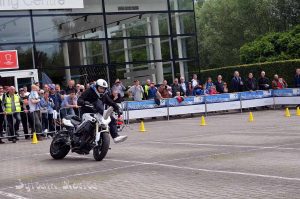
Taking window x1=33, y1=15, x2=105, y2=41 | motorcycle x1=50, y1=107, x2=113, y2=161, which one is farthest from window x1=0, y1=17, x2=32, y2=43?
motorcycle x1=50, y1=107, x2=113, y2=161

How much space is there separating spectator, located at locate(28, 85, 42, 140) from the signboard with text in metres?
8.18

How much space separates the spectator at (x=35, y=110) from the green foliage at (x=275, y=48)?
26304mm

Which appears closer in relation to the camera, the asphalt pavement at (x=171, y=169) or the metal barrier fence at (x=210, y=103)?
the asphalt pavement at (x=171, y=169)

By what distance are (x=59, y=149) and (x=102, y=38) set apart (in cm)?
1760

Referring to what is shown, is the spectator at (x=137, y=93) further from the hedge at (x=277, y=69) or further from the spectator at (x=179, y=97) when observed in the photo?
the hedge at (x=277, y=69)

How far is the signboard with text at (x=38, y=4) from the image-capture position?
1062 inches

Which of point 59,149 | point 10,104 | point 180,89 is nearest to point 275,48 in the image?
point 180,89

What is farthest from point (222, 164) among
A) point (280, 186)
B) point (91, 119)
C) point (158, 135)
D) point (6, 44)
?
point (6, 44)

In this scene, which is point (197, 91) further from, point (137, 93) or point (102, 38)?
point (102, 38)

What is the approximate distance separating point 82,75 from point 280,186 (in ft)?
71.6

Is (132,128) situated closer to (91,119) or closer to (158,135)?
(158,135)

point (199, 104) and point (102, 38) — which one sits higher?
point (102, 38)

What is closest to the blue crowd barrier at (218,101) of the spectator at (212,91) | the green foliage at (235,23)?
the spectator at (212,91)

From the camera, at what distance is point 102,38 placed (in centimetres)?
3027
